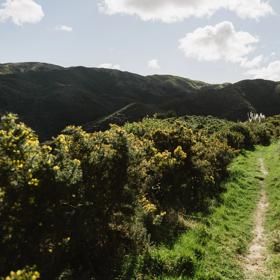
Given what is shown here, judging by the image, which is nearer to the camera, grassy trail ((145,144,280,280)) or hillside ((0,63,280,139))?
grassy trail ((145,144,280,280))

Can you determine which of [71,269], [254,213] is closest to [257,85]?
[254,213]

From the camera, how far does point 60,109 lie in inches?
5782

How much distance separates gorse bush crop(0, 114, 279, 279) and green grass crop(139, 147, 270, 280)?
1.13ft

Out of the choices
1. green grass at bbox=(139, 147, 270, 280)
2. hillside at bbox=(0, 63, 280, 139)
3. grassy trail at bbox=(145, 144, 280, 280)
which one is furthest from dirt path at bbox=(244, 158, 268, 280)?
hillside at bbox=(0, 63, 280, 139)

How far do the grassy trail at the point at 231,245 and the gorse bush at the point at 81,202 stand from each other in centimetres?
51

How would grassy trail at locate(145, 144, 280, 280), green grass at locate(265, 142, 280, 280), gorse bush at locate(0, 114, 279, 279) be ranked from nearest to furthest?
gorse bush at locate(0, 114, 279, 279) < grassy trail at locate(145, 144, 280, 280) < green grass at locate(265, 142, 280, 280)

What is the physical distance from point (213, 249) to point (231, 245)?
1129 mm

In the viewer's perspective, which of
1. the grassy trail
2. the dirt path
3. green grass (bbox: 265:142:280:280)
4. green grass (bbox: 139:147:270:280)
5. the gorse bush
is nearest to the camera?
the gorse bush

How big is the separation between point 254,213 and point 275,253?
5.56 m

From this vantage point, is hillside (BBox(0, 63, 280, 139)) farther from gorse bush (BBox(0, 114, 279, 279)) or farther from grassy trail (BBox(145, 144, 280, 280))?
gorse bush (BBox(0, 114, 279, 279))

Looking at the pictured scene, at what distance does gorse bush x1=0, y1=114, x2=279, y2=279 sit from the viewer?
22.8ft

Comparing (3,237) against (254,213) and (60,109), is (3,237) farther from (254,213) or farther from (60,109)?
(60,109)

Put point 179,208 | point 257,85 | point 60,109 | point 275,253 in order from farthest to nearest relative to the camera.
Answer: point 257,85 → point 60,109 → point 179,208 → point 275,253

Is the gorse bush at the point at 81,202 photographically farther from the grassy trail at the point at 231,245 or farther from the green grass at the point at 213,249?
the grassy trail at the point at 231,245
